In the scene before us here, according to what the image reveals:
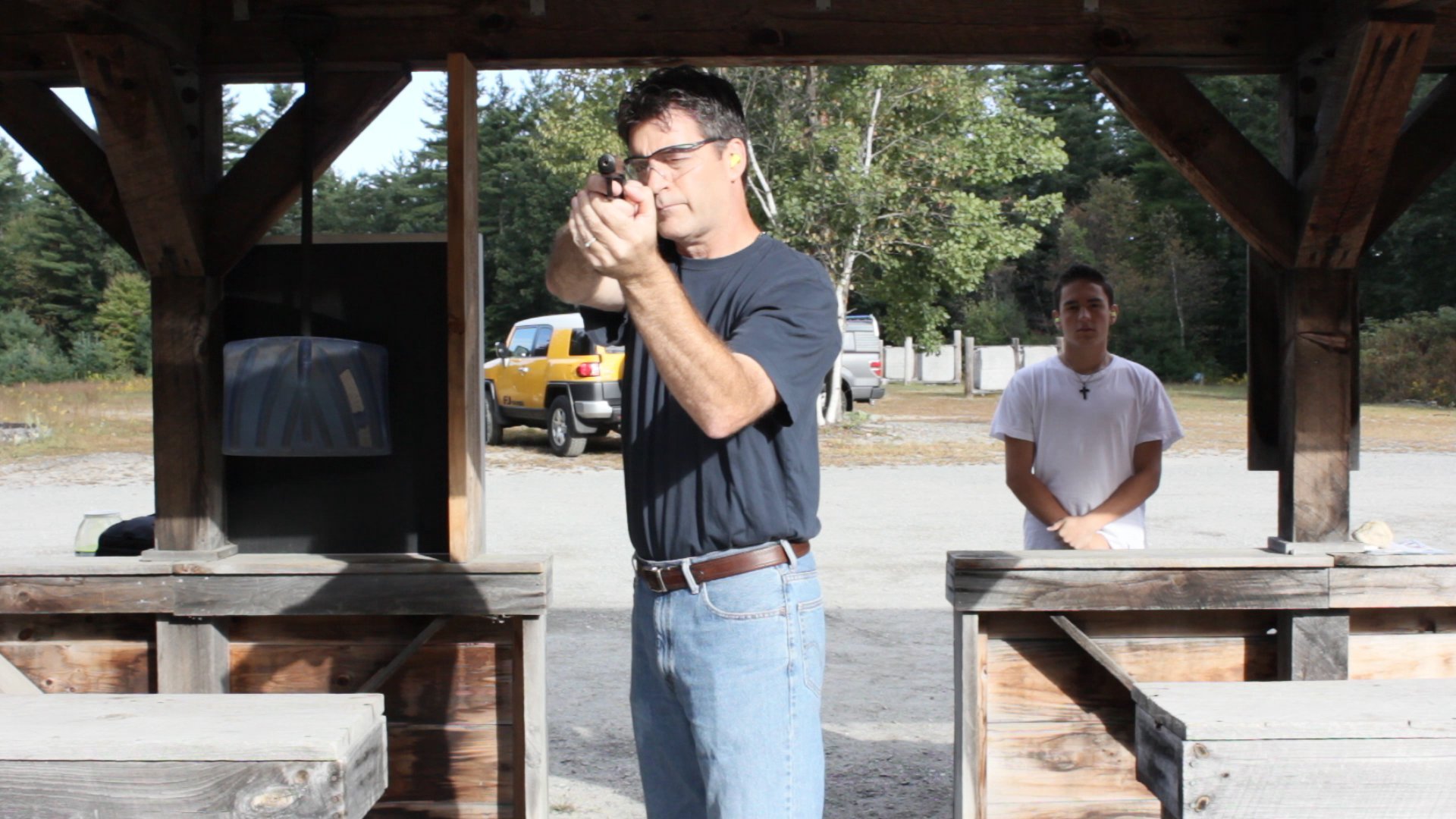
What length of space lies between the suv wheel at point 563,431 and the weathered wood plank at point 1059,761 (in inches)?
471

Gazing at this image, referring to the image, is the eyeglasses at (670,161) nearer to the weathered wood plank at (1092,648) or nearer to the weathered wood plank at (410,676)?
the weathered wood plank at (410,676)

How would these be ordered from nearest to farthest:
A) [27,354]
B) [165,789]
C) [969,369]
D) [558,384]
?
[165,789] → [558,384] → [969,369] → [27,354]

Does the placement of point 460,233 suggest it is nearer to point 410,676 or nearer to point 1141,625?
point 410,676

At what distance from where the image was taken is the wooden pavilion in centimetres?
343

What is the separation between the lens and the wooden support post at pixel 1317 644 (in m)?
3.58

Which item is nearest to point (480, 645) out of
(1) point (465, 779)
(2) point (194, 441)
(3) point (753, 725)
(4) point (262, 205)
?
(1) point (465, 779)

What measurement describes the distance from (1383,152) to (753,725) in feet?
7.72

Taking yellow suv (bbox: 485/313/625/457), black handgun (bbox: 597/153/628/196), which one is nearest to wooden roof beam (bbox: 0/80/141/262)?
black handgun (bbox: 597/153/628/196)

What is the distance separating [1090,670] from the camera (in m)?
3.73

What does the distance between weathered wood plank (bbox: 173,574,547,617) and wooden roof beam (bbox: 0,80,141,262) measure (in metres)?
0.95

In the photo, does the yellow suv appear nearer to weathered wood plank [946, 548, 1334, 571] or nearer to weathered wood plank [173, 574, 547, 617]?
weathered wood plank [173, 574, 547, 617]

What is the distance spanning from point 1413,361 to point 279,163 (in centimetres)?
3034

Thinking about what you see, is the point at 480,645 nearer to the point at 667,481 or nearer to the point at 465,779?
the point at 465,779

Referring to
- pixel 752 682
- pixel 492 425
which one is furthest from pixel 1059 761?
pixel 492 425
